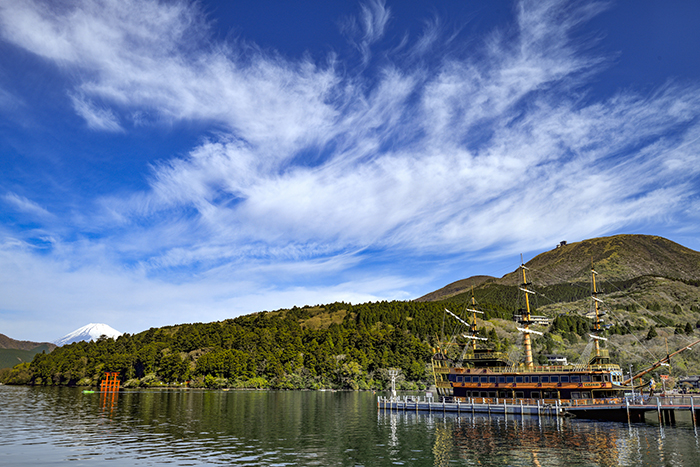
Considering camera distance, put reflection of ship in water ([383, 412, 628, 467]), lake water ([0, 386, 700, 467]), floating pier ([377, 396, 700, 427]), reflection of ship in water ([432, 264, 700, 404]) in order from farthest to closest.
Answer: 1. reflection of ship in water ([432, 264, 700, 404])
2. floating pier ([377, 396, 700, 427])
3. reflection of ship in water ([383, 412, 628, 467])
4. lake water ([0, 386, 700, 467])

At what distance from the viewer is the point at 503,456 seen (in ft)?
140

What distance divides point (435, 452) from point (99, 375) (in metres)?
195

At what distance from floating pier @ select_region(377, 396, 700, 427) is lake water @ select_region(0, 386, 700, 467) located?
9.04 feet

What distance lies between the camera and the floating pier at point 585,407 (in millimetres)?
67125

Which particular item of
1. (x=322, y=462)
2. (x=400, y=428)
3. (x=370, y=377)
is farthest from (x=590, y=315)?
(x=370, y=377)

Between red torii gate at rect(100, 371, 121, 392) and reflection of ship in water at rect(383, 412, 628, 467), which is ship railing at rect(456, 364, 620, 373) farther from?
red torii gate at rect(100, 371, 121, 392)

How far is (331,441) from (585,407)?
45.7m

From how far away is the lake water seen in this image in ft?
132

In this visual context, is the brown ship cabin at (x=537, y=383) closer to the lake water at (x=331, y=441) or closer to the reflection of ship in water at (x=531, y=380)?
the reflection of ship in water at (x=531, y=380)

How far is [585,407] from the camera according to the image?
72.9 m

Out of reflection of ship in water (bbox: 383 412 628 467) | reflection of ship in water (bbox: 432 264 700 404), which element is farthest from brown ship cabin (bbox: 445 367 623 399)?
reflection of ship in water (bbox: 383 412 628 467)

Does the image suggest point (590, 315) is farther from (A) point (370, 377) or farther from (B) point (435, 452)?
(A) point (370, 377)

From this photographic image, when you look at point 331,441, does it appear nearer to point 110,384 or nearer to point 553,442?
point 553,442

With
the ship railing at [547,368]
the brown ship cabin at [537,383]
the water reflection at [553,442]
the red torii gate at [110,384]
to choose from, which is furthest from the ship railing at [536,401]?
the red torii gate at [110,384]
